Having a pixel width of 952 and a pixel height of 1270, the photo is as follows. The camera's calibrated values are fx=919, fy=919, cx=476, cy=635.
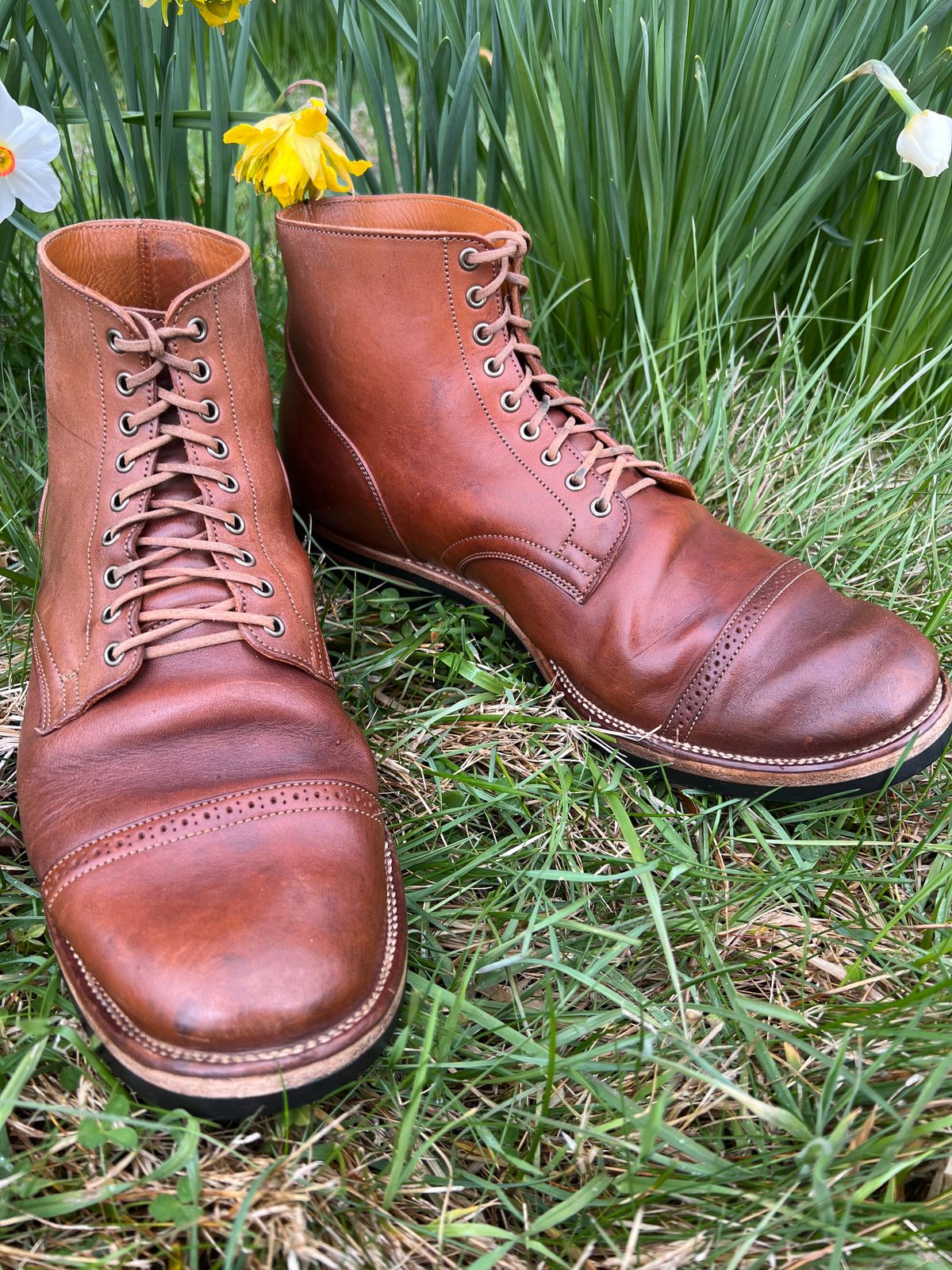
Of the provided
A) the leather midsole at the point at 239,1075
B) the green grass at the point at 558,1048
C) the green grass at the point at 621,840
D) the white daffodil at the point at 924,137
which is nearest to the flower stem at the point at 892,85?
the white daffodil at the point at 924,137

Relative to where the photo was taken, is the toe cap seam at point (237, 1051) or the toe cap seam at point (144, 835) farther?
the toe cap seam at point (144, 835)

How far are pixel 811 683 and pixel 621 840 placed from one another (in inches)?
13.9

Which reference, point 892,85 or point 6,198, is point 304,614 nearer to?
point 6,198

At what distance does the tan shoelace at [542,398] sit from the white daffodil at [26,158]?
70 centimetres

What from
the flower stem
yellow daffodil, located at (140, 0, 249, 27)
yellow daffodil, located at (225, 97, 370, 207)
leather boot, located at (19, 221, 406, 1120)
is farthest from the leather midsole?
the flower stem

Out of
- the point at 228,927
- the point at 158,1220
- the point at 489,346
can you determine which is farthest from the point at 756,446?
the point at 158,1220

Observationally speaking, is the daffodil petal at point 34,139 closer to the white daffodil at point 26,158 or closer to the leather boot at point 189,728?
the white daffodil at point 26,158

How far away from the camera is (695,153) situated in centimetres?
183

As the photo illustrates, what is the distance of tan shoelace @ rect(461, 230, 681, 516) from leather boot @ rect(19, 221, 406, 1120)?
0.39m

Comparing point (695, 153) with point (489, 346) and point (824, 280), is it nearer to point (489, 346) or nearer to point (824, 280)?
point (824, 280)

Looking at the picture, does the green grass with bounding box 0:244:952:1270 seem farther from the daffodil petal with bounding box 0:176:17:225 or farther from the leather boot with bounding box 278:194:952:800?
the daffodil petal with bounding box 0:176:17:225

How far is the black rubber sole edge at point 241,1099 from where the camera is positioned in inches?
35.0

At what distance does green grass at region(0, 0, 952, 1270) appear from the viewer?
34.5 inches

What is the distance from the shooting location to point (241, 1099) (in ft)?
2.91
